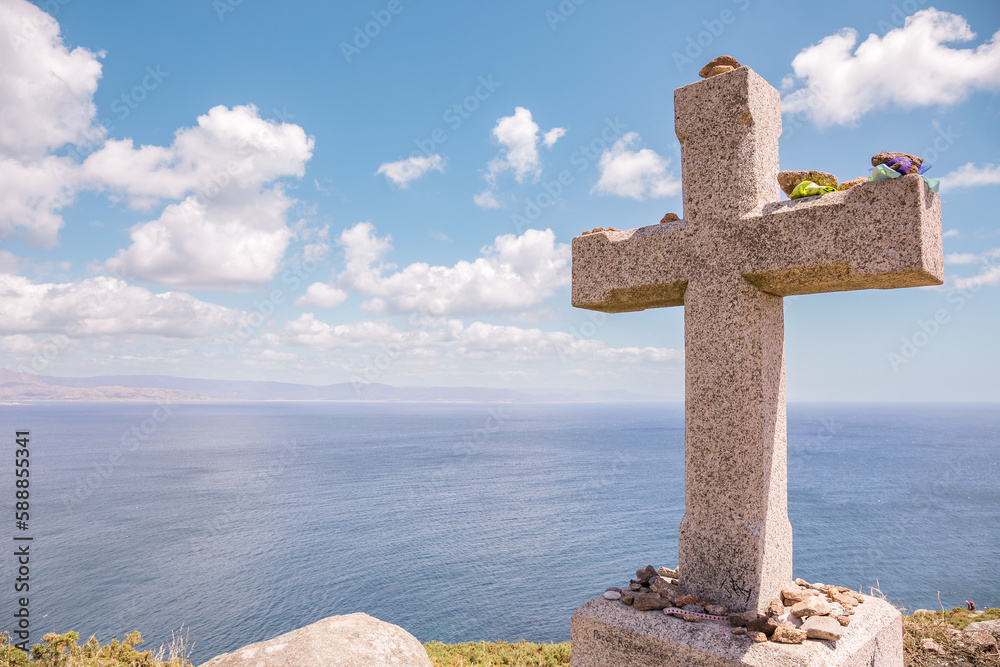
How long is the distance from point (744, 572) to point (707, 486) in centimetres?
56

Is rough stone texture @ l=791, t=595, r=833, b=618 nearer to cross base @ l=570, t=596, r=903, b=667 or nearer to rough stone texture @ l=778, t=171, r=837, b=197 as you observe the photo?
cross base @ l=570, t=596, r=903, b=667

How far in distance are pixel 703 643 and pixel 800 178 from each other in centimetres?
305

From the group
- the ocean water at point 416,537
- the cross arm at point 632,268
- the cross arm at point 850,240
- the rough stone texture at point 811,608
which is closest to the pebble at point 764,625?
the rough stone texture at point 811,608

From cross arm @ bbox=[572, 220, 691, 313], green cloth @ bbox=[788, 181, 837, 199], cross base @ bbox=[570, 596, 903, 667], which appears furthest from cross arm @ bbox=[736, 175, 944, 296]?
cross base @ bbox=[570, 596, 903, 667]

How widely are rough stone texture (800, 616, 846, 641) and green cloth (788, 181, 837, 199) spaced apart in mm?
2616

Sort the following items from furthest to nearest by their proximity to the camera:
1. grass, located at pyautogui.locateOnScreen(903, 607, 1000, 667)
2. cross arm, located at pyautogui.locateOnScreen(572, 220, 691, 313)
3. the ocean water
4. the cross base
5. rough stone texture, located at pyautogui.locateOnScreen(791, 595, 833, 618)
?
the ocean water < grass, located at pyautogui.locateOnScreen(903, 607, 1000, 667) < cross arm, located at pyautogui.locateOnScreen(572, 220, 691, 313) < rough stone texture, located at pyautogui.locateOnScreen(791, 595, 833, 618) < the cross base

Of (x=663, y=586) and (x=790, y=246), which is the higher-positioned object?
(x=790, y=246)

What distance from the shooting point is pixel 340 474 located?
65.3 meters

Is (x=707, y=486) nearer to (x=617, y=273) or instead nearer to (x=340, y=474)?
(x=617, y=273)

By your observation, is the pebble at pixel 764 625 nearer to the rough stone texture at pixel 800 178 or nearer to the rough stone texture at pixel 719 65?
the rough stone texture at pixel 800 178

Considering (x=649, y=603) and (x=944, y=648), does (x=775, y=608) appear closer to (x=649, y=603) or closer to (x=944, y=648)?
(x=649, y=603)

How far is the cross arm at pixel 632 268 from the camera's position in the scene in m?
3.95

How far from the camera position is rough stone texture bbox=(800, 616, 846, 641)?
302 centimetres

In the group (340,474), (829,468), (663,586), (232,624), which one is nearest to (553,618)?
(232,624)
